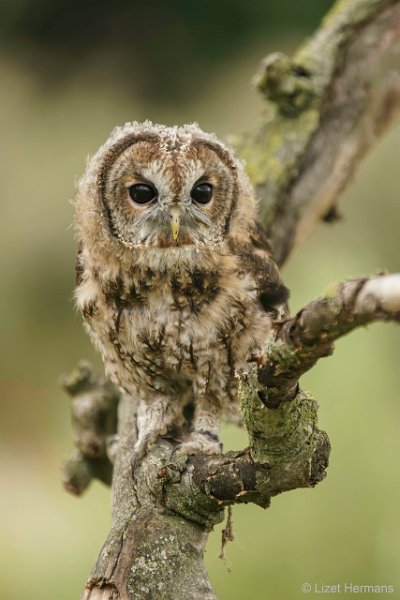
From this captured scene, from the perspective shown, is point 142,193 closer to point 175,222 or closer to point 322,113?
point 175,222

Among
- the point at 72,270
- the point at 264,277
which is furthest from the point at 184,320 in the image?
the point at 72,270

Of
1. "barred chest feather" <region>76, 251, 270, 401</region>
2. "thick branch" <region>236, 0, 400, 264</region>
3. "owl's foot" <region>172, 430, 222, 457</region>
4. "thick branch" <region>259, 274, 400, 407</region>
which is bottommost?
"thick branch" <region>259, 274, 400, 407</region>

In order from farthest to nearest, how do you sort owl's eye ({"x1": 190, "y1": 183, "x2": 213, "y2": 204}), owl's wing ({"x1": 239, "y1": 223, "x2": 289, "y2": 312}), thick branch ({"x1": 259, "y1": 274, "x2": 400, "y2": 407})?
owl's wing ({"x1": 239, "y1": 223, "x2": 289, "y2": 312}) → owl's eye ({"x1": 190, "y1": 183, "x2": 213, "y2": 204}) → thick branch ({"x1": 259, "y1": 274, "x2": 400, "y2": 407})

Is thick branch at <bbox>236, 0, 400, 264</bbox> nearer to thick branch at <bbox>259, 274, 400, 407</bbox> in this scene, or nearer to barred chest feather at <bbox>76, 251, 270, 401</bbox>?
barred chest feather at <bbox>76, 251, 270, 401</bbox>

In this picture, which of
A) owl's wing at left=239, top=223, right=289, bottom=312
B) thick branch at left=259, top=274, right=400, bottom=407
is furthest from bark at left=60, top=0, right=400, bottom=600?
owl's wing at left=239, top=223, right=289, bottom=312

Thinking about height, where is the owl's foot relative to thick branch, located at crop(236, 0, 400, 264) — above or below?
below

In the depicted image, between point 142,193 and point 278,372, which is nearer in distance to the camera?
point 278,372

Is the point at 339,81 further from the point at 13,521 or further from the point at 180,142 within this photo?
the point at 13,521

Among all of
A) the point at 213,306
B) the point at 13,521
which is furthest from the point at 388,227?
the point at 213,306
